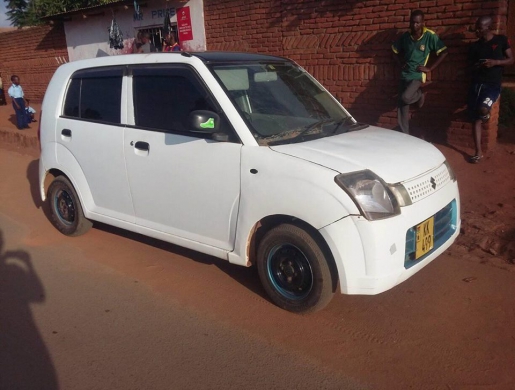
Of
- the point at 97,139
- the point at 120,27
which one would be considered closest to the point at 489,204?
the point at 97,139

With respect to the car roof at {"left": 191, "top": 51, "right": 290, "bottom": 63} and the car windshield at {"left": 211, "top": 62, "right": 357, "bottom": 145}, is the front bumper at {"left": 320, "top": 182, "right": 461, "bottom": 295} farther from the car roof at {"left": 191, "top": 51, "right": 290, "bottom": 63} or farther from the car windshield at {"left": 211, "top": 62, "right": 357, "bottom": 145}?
the car roof at {"left": 191, "top": 51, "right": 290, "bottom": 63}

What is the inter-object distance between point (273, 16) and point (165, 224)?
597 cm

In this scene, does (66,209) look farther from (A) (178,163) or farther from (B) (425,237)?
(B) (425,237)

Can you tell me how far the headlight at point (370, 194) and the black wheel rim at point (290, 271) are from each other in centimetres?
62

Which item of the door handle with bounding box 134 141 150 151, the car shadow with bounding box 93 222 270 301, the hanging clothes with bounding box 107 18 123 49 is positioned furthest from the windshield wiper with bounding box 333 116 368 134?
the hanging clothes with bounding box 107 18 123 49

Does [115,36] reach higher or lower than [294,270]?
higher

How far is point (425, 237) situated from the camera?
12.5 ft

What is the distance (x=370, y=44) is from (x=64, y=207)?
4.92 metres

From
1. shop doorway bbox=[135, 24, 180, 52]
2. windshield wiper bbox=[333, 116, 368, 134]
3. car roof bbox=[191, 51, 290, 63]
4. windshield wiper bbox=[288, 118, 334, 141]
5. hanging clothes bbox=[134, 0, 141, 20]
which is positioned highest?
hanging clothes bbox=[134, 0, 141, 20]

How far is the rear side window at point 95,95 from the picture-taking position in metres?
5.12

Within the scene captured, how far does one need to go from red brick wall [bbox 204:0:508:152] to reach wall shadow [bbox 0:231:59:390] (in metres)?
5.34

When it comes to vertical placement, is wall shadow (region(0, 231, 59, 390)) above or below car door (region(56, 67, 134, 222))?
below

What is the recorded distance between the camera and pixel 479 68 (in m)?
6.55

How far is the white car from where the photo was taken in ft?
11.8
